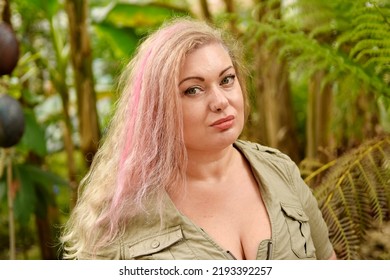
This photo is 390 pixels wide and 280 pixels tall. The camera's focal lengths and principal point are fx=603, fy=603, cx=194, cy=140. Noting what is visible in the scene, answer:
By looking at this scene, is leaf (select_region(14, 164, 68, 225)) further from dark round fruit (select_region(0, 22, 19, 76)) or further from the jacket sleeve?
the jacket sleeve

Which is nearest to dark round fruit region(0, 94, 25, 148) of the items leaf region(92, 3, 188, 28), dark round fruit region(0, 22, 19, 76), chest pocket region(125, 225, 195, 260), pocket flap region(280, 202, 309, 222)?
dark round fruit region(0, 22, 19, 76)

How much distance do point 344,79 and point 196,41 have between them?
1.97ft

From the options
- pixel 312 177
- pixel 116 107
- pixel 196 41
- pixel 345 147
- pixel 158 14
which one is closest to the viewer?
pixel 196 41

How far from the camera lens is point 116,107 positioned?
0.95 meters

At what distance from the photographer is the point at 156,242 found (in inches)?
32.7

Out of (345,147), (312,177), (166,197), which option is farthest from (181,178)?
(345,147)

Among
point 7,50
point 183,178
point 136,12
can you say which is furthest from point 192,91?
point 136,12

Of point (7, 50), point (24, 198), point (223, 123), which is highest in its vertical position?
point (7, 50)

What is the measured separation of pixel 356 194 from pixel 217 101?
50 centimetres

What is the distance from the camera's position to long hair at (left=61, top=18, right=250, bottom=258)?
2.65ft

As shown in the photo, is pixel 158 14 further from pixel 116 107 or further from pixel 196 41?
pixel 196 41

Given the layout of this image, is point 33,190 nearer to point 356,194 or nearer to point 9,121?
point 9,121

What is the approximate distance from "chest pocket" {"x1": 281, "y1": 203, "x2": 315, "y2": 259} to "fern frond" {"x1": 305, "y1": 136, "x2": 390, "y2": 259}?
22 cm

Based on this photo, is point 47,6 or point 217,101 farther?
point 47,6
